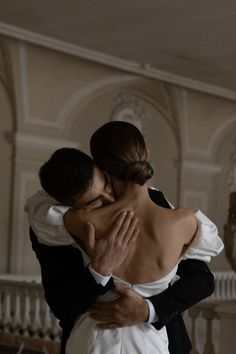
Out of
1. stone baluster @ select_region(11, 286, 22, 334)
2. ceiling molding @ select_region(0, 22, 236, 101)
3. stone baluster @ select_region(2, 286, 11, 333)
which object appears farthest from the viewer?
ceiling molding @ select_region(0, 22, 236, 101)

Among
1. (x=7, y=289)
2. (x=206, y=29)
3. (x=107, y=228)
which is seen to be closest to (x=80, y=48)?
(x=206, y=29)

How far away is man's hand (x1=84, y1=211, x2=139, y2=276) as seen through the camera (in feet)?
6.90

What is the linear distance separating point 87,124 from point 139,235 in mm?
7739

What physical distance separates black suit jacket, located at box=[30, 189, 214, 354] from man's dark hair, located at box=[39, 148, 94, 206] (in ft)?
0.64

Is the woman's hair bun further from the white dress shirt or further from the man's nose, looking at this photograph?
the white dress shirt

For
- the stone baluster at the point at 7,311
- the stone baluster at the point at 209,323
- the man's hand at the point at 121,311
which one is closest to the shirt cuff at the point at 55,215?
the man's hand at the point at 121,311

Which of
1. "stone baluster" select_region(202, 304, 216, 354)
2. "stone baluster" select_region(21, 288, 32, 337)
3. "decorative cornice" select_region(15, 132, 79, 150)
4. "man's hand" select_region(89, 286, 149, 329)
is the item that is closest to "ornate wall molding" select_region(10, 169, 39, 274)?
"decorative cornice" select_region(15, 132, 79, 150)

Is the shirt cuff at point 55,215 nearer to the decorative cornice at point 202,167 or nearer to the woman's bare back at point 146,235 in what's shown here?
the woman's bare back at point 146,235

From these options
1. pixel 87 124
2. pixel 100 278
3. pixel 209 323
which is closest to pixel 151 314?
pixel 100 278

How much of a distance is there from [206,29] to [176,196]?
3844 mm

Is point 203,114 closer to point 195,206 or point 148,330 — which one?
point 195,206

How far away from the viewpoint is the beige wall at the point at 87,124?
28.6ft

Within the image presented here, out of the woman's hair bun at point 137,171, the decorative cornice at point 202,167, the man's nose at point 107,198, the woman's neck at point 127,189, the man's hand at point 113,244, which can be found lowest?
the man's hand at point 113,244

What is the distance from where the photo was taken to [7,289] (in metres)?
7.27
